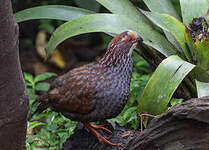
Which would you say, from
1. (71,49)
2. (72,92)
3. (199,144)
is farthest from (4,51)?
(71,49)

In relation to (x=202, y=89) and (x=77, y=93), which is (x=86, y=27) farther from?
(x=202, y=89)

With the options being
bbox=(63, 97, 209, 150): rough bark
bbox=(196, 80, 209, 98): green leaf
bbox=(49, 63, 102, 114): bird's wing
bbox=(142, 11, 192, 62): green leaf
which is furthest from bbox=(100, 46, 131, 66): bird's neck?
bbox=(63, 97, 209, 150): rough bark

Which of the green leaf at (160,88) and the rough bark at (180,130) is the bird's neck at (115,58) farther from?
the rough bark at (180,130)

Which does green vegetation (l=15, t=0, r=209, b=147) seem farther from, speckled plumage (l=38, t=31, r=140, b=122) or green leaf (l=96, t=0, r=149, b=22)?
speckled plumage (l=38, t=31, r=140, b=122)

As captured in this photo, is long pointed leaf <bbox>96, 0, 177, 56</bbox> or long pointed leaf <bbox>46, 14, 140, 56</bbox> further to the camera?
long pointed leaf <bbox>96, 0, 177, 56</bbox>

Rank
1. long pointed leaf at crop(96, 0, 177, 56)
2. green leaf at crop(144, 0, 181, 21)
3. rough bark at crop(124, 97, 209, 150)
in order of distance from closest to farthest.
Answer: rough bark at crop(124, 97, 209, 150) → long pointed leaf at crop(96, 0, 177, 56) → green leaf at crop(144, 0, 181, 21)

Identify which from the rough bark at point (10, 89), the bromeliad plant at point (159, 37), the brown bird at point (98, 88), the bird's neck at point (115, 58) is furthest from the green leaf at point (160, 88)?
the rough bark at point (10, 89)
